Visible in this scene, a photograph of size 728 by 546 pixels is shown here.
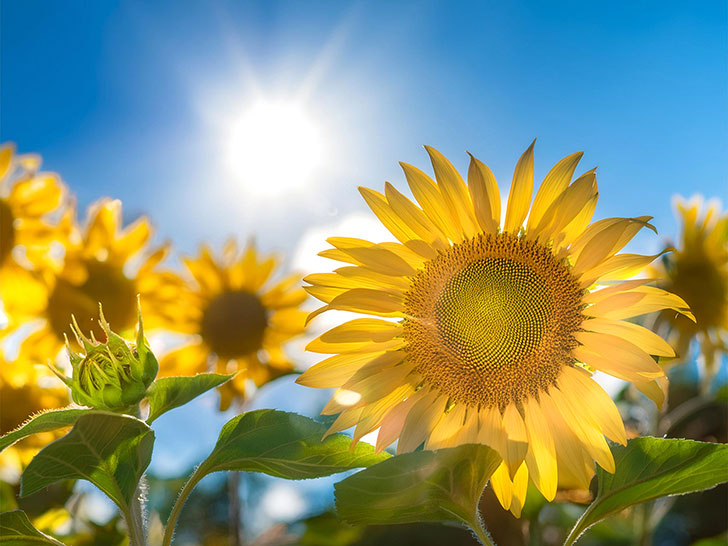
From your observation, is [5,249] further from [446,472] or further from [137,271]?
[446,472]

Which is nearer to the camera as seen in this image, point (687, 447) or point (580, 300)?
point (687, 447)

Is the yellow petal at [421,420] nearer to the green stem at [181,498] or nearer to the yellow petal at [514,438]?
the yellow petal at [514,438]

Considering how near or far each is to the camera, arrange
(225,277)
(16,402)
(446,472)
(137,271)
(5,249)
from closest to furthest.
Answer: (446,472), (16,402), (5,249), (137,271), (225,277)

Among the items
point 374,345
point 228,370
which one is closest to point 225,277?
point 228,370

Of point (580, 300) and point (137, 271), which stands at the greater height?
point (137, 271)

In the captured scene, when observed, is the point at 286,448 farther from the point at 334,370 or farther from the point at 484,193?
the point at 484,193

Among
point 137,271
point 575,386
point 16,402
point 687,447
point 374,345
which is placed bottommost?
point 687,447

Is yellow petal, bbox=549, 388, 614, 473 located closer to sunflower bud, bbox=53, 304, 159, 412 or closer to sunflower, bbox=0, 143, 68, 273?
sunflower bud, bbox=53, 304, 159, 412
